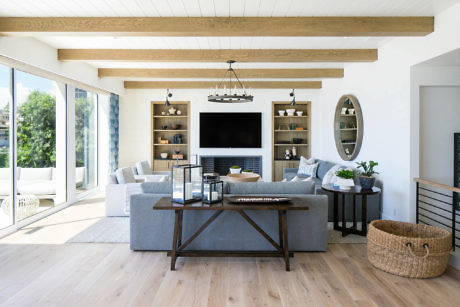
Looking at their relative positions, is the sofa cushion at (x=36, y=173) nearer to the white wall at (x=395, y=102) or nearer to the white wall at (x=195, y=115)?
the white wall at (x=195, y=115)

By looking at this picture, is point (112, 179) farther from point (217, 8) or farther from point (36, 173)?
point (217, 8)

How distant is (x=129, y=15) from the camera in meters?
3.48

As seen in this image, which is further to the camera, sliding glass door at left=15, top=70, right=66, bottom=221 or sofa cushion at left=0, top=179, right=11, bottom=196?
sliding glass door at left=15, top=70, right=66, bottom=221

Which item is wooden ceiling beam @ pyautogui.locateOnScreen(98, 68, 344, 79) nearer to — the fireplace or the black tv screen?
the black tv screen

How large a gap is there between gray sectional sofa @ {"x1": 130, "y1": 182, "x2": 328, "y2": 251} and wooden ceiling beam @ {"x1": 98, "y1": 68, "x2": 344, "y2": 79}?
3449 mm

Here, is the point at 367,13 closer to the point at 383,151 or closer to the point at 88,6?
the point at 383,151

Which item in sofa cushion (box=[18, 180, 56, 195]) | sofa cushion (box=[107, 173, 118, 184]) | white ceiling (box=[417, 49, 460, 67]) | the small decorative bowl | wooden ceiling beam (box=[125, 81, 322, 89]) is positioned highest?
wooden ceiling beam (box=[125, 81, 322, 89])

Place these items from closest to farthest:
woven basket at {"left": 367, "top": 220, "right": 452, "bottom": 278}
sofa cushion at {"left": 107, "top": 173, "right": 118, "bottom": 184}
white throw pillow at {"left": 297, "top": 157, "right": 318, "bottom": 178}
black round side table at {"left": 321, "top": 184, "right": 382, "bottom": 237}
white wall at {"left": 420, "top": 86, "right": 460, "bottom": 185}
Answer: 1. woven basket at {"left": 367, "top": 220, "right": 452, "bottom": 278}
2. black round side table at {"left": 321, "top": 184, "right": 382, "bottom": 237}
3. white wall at {"left": 420, "top": 86, "right": 460, "bottom": 185}
4. sofa cushion at {"left": 107, "top": 173, "right": 118, "bottom": 184}
5. white throw pillow at {"left": 297, "top": 157, "right": 318, "bottom": 178}

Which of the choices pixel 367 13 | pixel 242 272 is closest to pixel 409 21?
pixel 367 13

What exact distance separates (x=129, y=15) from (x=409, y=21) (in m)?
3.13

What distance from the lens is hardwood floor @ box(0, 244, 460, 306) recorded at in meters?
2.54

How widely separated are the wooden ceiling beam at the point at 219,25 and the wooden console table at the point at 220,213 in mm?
1897

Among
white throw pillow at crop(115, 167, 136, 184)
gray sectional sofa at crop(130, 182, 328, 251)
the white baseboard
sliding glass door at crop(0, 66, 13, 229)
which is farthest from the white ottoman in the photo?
the white baseboard

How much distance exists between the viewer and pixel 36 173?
16.3ft
